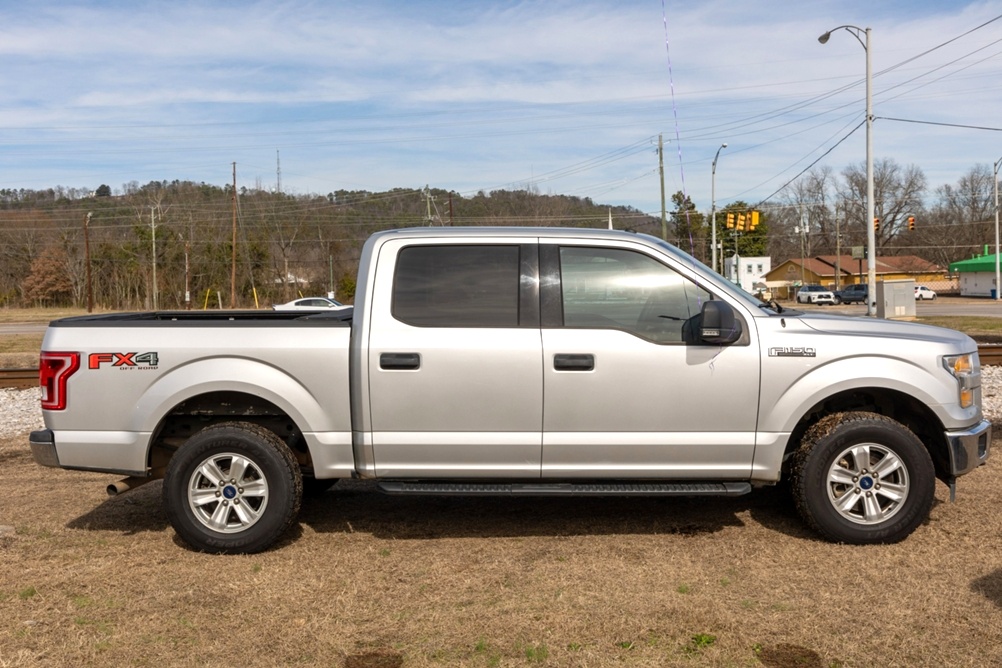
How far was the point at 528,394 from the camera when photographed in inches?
204

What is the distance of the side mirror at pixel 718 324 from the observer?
505 centimetres

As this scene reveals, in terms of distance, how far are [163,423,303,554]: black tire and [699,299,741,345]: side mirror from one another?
255 cm

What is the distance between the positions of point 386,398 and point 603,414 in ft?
4.17

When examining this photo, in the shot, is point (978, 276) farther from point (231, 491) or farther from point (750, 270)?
point (231, 491)

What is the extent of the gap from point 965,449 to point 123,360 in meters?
4.99

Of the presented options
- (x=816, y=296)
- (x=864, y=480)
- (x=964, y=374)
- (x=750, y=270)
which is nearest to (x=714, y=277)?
(x=864, y=480)

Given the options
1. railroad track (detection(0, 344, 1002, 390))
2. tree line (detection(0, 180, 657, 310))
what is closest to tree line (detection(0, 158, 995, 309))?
tree line (detection(0, 180, 657, 310))

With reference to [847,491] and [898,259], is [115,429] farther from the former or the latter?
[898,259]

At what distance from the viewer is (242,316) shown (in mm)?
6445

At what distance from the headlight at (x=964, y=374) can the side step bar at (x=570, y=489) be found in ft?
4.56

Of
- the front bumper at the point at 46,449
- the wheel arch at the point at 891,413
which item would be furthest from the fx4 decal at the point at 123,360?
the wheel arch at the point at 891,413

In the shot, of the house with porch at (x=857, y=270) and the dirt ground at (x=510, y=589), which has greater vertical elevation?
the house with porch at (x=857, y=270)

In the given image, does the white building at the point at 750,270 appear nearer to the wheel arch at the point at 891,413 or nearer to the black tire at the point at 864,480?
the wheel arch at the point at 891,413

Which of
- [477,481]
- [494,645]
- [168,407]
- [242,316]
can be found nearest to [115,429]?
[168,407]
